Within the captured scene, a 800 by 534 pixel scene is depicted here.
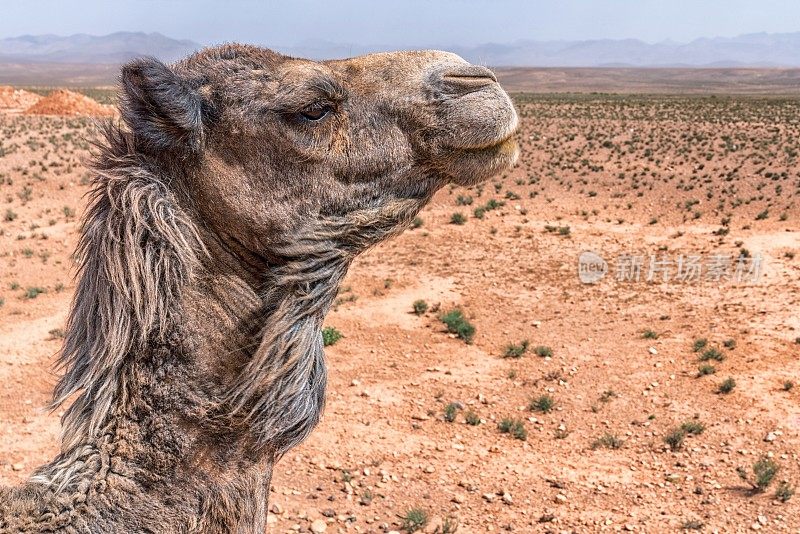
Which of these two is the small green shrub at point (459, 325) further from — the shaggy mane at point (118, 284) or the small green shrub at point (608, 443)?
the shaggy mane at point (118, 284)

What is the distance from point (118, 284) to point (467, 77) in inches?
58.8

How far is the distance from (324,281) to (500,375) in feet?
24.5

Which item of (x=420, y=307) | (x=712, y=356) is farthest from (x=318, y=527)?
(x=712, y=356)

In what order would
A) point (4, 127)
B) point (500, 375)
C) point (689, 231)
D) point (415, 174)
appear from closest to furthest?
1. point (415, 174)
2. point (500, 375)
3. point (689, 231)
4. point (4, 127)

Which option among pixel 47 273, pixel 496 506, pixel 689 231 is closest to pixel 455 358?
pixel 496 506

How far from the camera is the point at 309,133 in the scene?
7.92 ft

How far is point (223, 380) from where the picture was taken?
218 centimetres

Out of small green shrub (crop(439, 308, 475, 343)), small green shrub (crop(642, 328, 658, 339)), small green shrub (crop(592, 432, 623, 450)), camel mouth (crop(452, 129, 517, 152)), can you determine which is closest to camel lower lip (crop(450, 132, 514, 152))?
camel mouth (crop(452, 129, 517, 152))

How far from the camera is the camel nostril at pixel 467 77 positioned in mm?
2539

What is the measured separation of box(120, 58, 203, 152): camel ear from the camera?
209cm

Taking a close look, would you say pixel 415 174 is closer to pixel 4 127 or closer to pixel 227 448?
pixel 227 448

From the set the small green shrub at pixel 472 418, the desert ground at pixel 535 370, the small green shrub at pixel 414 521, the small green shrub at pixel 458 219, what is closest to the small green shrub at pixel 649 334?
the desert ground at pixel 535 370

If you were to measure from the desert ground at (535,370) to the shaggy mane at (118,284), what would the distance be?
13.4 inches

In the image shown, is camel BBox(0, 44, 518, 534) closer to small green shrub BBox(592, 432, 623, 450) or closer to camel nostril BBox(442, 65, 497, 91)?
camel nostril BBox(442, 65, 497, 91)
